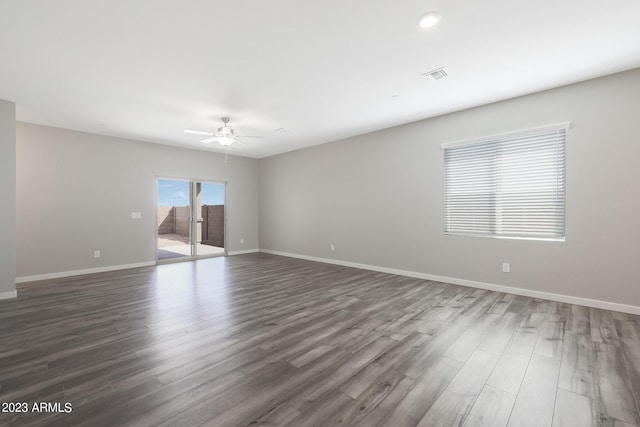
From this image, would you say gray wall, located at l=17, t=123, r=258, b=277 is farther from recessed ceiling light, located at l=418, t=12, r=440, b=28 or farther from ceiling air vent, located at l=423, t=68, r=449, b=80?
recessed ceiling light, located at l=418, t=12, r=440, b=28

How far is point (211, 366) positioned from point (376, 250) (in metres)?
4.00

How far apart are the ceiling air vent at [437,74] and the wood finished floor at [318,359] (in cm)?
280

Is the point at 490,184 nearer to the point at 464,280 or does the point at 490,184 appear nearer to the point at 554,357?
the point at 464,280

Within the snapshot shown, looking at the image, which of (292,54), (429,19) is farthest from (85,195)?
(429,19)

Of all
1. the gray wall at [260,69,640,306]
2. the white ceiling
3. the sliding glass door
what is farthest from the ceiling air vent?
the sliding glass door

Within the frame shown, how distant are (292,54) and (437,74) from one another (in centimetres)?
171

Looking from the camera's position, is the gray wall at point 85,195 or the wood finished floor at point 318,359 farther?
the gray wall at point 85,195

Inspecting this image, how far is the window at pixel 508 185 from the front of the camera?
365 cm

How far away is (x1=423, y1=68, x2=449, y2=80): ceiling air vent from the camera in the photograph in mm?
3146

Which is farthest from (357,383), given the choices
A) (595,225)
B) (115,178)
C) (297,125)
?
(115,178)

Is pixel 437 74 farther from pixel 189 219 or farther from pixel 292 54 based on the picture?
pixel 189 219

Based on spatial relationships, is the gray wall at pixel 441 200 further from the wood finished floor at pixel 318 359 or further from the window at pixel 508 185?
the wood finished floor at pixel 318 359

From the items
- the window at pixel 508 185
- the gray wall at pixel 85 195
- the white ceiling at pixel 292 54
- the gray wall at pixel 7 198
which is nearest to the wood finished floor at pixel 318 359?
the gray wall at pixel 7 198

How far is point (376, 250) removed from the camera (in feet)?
18.2
